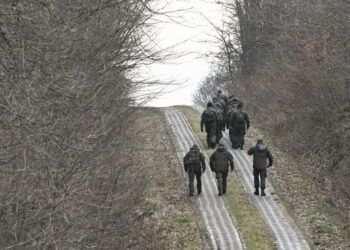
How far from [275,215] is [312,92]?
35.8 feet

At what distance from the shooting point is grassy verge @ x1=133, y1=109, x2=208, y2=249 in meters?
16.2

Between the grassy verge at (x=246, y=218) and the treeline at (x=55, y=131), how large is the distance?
13.0ft

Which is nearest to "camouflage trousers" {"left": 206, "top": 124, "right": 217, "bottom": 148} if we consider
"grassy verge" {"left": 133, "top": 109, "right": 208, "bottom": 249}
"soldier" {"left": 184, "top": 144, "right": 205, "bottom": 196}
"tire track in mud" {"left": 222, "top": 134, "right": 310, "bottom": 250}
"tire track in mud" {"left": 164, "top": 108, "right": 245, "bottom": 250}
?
"tire track in mud" {"left": 164, "top": 108, "right": 245, "bottom": 250}

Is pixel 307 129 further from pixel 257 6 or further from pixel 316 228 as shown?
pixel 257 6

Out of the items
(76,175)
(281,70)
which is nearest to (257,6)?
(281,70)

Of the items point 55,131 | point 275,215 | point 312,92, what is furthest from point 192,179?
point 55,131

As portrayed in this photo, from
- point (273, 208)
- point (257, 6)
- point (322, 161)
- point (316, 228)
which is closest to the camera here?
point (316, 228)

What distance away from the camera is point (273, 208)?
18.9 metres

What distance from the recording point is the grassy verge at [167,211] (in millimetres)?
16156

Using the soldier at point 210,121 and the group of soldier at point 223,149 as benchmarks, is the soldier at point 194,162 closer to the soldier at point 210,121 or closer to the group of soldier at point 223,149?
the group of soldier at point 223,149

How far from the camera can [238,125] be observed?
81.8 ft

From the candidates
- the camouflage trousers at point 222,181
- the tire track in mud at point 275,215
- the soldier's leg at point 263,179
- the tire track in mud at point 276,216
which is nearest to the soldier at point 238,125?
the tire track in mud at point 275,215

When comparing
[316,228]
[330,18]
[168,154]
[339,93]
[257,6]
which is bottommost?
[316,228]

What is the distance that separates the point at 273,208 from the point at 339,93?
940cm
